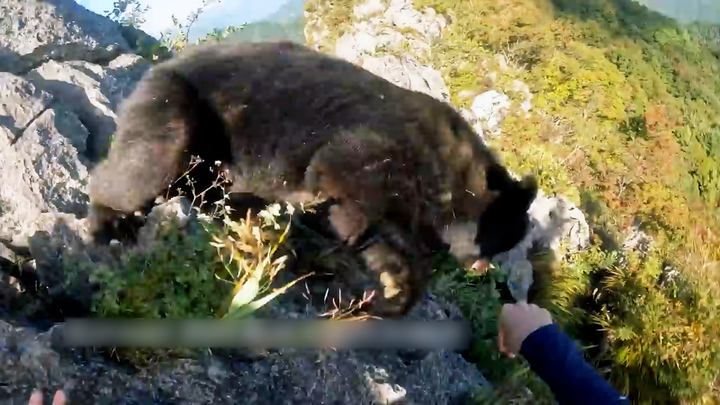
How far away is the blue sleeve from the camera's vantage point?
6.95 feet

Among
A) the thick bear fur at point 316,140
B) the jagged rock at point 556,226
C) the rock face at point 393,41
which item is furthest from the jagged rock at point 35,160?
the jagged rock at point 556,226

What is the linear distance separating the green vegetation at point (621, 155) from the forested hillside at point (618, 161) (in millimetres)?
23

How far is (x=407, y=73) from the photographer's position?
559 centimetres

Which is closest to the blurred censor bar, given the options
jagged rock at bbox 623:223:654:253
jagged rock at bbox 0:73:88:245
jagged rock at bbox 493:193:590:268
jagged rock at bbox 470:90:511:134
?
jagged rock at bbox 0:73:88:245

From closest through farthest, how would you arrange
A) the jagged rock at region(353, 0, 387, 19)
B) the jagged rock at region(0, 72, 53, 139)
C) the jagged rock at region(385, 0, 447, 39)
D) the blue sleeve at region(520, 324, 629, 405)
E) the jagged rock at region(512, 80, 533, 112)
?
the blue sleeve at region(520, 324, 629, 405) < the jagged rock at region(0, 72, 53, 139) < the jagged rock at region(512, 80, 533, 112) < the jagged rock at region(385, 0, 447, 39) < the jagged rock at region(353, 0, 387, 19)

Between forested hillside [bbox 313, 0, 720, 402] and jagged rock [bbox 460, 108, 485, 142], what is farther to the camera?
forested hillside [bbox 313, 0, 720, 402]

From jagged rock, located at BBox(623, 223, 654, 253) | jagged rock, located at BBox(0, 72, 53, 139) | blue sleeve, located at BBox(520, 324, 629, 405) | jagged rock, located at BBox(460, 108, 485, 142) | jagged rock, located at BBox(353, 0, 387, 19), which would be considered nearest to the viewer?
blue sleeve, located at BBox(520, 324, 629, 405)

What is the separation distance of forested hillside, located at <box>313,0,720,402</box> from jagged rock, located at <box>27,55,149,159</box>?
8.40 feet

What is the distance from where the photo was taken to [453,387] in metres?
3.72

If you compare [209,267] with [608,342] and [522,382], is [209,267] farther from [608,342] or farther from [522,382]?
[608,342]

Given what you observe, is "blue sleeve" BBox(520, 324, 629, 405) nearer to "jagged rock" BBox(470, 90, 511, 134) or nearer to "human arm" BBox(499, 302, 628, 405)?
"human arm" BBox(499, 302, 628, 405)

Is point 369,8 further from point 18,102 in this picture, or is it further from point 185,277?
point 185,277

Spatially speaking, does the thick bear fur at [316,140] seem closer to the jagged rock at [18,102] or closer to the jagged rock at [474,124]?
the jagged rock at [18,102]

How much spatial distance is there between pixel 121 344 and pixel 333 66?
2.23 metres
